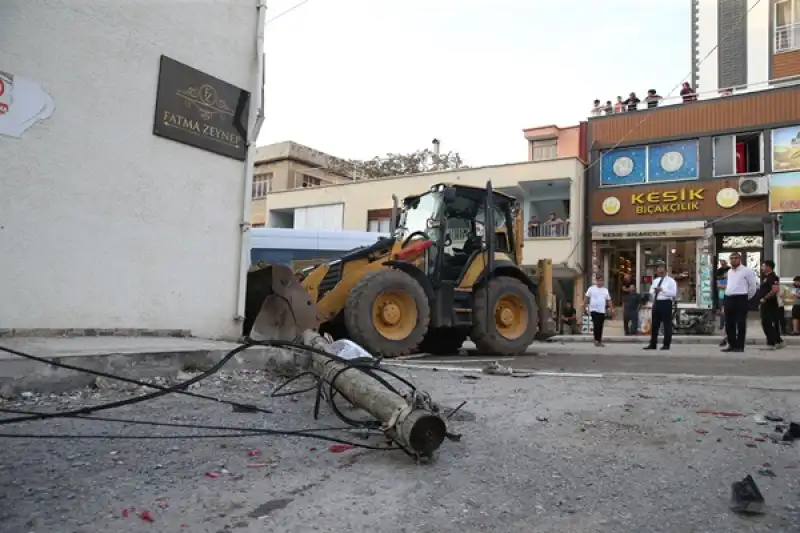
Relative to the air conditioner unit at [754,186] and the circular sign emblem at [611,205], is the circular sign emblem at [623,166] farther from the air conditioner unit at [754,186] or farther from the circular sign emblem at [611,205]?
the air conditioner unit at [754,186]

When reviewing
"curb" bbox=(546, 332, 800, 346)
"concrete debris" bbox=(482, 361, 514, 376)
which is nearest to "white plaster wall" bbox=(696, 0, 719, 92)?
"curb" bbox=(546, 332, 800, 346)

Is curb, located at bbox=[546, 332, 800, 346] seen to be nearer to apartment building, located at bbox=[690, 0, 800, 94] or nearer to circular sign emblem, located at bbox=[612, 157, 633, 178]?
circular sign emblem, located at bbox=[612, 157, 633, 178]

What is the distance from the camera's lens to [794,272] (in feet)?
57.3

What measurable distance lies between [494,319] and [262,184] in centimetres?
2695

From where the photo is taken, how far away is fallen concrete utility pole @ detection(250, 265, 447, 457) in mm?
3055

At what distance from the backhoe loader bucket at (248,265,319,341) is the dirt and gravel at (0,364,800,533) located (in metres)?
2.62

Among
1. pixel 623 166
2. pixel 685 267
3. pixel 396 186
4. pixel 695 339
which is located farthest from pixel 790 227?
pixel 396 186

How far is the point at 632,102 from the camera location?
20844 mm

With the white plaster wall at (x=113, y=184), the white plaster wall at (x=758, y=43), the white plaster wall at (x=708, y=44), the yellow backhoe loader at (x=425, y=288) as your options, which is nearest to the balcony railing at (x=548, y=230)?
the white plaster wall at (x=708, y=44)

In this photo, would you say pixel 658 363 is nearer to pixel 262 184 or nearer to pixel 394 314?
pixel 394 314

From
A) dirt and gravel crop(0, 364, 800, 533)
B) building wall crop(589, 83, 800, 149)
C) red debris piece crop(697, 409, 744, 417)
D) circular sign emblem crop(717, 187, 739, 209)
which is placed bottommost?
dirt and gravel crop(0, 364, 800, 533)

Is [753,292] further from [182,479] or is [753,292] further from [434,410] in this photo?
[182,479]

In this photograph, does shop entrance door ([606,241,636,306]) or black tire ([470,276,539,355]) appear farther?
shop entrance door ([606,241,636,306])

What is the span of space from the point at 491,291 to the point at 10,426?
6.90 meters
